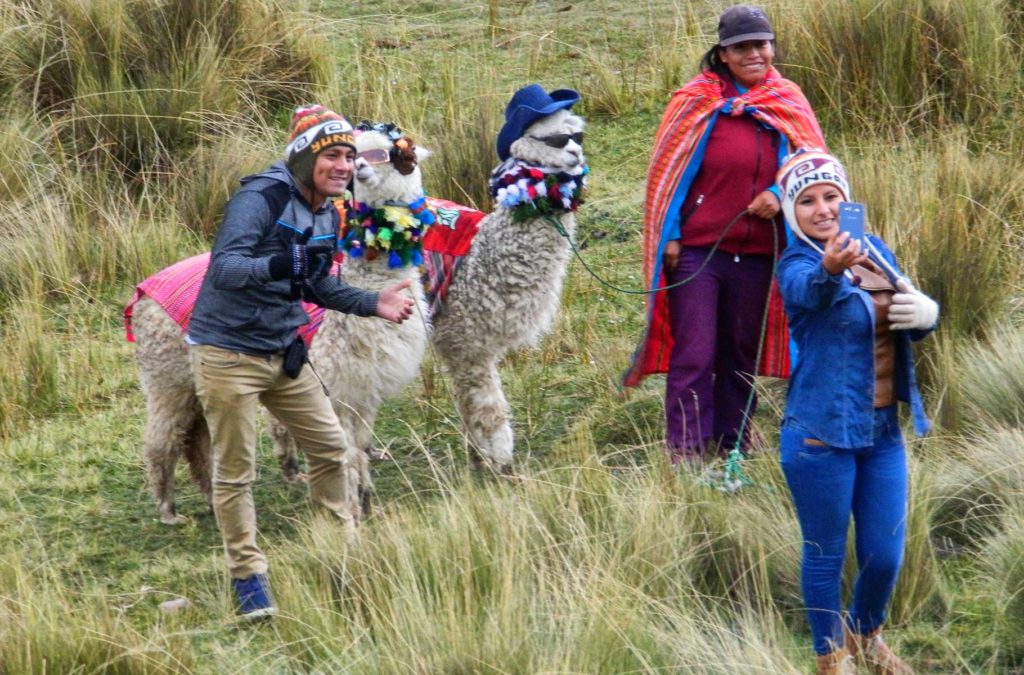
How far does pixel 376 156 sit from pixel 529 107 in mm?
751

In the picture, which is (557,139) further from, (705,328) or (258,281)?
(258,281)

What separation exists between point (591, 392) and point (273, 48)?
4.86 m

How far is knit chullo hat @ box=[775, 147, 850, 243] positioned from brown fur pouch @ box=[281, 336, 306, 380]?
1.85 m

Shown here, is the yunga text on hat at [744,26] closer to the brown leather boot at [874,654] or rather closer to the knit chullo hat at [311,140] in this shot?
the knit chullo hat at [311,140]

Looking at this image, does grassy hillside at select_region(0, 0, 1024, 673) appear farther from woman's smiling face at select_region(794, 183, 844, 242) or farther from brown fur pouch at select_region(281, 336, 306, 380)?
woman's smiling face at select_region(794, 183, 844, 242)

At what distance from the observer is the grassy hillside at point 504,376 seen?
4410 millimetres

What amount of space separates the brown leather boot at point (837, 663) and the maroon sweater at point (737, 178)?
6.93 ft

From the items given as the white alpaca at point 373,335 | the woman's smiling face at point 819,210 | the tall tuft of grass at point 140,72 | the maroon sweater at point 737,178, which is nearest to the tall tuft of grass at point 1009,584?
the woman's smiling face at point 819,210

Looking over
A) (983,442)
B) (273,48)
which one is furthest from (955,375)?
(273,48)

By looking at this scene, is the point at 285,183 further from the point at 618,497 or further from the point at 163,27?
the point at 163,27

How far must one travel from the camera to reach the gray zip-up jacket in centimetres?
478

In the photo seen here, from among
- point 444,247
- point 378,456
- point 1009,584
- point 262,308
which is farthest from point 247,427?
point 1009,584

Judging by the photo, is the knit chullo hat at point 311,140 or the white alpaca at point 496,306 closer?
the knit chullo hat at point 311,140

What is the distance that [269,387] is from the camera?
504 centimetres
